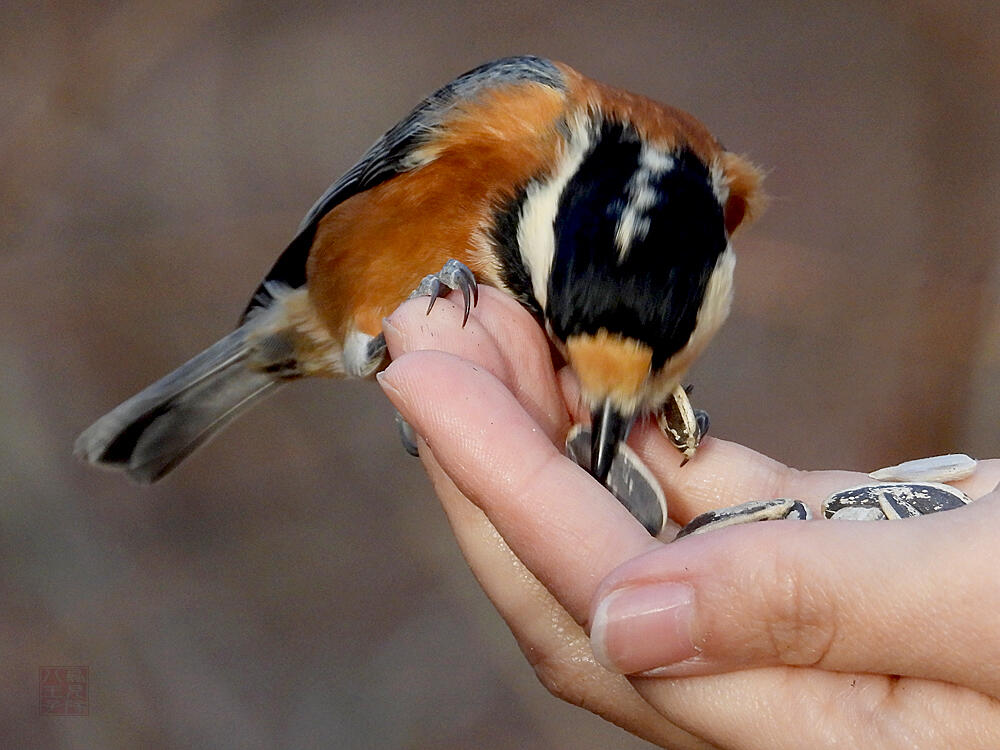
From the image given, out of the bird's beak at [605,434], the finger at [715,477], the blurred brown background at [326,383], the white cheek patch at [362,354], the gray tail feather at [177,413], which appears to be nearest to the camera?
the bird's beak at [605,434]

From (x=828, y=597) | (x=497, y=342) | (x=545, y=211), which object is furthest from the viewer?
(x=545, y=211)

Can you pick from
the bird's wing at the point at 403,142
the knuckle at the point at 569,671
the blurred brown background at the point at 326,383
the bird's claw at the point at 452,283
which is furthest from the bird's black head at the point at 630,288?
the blurred brown background at the point at 326,383

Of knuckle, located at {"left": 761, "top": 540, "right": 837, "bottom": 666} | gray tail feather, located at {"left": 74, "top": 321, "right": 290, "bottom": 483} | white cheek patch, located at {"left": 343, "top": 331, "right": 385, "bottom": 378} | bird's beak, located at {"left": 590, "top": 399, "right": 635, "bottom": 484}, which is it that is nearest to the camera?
knuckle, located at {"left": 761, "top": 540, "right": 837, "bottom": 666}

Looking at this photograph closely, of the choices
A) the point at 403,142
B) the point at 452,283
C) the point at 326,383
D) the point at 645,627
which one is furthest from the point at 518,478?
the point at 326,383

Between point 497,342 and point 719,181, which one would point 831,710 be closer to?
point 497,342

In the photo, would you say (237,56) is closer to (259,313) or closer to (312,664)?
(259,313)

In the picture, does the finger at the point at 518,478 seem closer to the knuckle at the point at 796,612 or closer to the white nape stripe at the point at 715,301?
the knuckle at the point at 796,612

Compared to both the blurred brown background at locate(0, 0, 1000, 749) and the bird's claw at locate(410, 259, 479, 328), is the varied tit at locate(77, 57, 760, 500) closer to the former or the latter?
the bird's claw at locate(410, 259, 479, 328)

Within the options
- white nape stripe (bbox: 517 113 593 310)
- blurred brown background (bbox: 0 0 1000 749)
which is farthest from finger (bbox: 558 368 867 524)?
blurred brown background (bbox: 0 0 1000 749)
